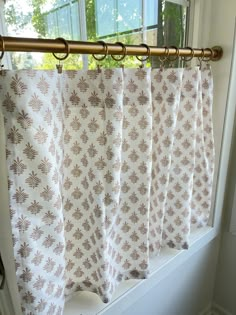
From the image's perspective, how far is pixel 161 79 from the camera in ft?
3.02

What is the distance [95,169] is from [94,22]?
0.57m

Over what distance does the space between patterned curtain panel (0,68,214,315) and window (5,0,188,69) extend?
0.20m

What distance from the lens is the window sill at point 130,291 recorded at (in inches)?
37.2

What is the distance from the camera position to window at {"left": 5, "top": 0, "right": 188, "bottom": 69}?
0.75 meters

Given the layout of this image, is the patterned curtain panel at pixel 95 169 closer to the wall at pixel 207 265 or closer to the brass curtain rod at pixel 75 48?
the brass curtain rod at pixel 75 48

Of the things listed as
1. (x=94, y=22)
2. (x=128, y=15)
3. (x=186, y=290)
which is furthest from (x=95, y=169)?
(x=186, y=290)

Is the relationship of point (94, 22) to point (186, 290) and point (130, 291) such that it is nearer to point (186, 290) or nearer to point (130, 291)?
point (130, 291)

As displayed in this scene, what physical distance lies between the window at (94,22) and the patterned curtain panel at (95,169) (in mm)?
200

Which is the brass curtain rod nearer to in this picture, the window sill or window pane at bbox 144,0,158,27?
window pane at bbox 144,0,158,27

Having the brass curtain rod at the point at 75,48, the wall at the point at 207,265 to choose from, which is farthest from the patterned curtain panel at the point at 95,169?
the wall at the point at 207,265

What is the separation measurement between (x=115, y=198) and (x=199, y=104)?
1.85 ft

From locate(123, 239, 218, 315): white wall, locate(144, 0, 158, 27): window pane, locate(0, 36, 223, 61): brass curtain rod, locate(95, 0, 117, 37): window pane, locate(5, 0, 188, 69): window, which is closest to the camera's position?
locate(0, 36, 223, 61): brass curtain rod

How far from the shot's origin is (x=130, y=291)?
1.02 meters

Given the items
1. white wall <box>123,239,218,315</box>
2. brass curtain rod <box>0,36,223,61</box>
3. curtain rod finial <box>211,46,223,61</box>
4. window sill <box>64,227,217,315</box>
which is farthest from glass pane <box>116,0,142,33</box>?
white wall <box>123,239,218,315</box>
